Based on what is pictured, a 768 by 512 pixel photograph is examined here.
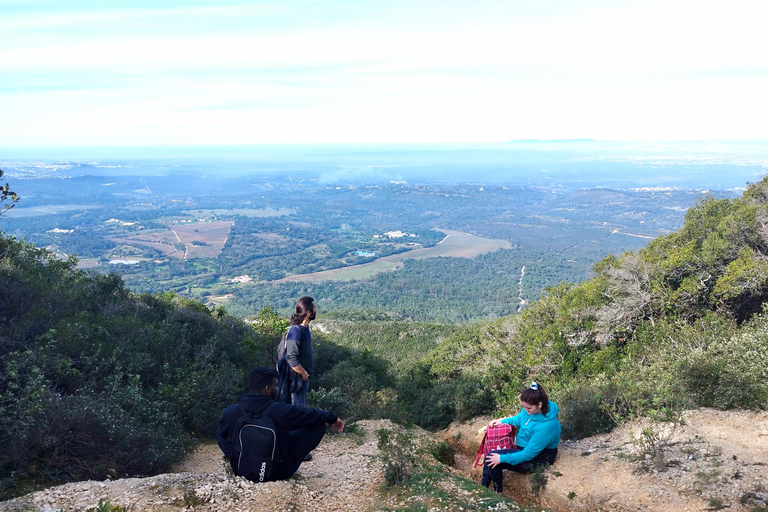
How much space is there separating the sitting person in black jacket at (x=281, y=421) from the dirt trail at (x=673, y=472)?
2337 millimetres

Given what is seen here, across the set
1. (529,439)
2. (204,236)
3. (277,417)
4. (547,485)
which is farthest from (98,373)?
(204,236)

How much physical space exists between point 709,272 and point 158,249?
280 feet

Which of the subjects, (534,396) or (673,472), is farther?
(534,396)

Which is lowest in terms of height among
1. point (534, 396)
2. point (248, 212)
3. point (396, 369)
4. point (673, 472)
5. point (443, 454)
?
point (248, 212)

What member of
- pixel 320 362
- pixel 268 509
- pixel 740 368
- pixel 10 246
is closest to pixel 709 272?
pixel 740 368

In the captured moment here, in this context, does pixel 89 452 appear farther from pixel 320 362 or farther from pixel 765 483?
pixel 320 362

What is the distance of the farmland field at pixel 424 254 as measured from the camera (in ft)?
243

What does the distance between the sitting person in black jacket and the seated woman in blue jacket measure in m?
1.85

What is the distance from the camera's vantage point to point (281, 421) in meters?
4.35

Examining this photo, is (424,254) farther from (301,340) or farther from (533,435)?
(533,435)

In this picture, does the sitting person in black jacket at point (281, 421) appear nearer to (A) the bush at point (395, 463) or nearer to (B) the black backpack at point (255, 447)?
(B) the black backpack at point (255, 447)

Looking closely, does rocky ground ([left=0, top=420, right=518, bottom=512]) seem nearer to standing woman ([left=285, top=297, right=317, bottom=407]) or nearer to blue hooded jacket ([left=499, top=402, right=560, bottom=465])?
blue hooded jacket ([left=499, top=402, right=560, bottom=465])

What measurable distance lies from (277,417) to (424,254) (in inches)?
3512

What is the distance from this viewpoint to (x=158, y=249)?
269 feet
